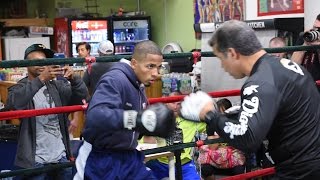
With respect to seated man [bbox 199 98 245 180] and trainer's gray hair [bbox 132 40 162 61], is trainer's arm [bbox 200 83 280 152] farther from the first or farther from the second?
seated man [bbox 199 98 245 180]

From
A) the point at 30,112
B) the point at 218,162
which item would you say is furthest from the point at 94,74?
the point at 30,112

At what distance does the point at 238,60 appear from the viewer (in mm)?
2135

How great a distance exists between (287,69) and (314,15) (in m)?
3.13

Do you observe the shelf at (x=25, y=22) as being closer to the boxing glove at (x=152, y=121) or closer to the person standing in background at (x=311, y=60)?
the person standing in background at (x=311, y=60)

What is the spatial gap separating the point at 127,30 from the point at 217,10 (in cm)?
264

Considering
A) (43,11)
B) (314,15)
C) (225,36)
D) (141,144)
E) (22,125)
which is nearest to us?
(225,36)

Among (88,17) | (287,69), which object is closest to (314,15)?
(287,69)

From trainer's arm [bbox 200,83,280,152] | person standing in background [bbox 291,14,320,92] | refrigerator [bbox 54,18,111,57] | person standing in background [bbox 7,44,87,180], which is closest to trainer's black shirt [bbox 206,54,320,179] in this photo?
trainer's arm [bbox 200,83,280,152]

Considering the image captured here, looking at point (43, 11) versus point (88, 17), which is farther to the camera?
point (43, 11)

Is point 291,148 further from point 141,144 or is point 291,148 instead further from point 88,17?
point 88,17

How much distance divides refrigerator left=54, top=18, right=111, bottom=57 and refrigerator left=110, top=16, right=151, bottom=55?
163 millimetres

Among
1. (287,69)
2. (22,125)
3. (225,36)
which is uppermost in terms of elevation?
(225,36)

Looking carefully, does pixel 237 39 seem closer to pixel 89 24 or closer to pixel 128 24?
pixel 89 24

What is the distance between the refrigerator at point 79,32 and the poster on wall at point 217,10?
209cm
